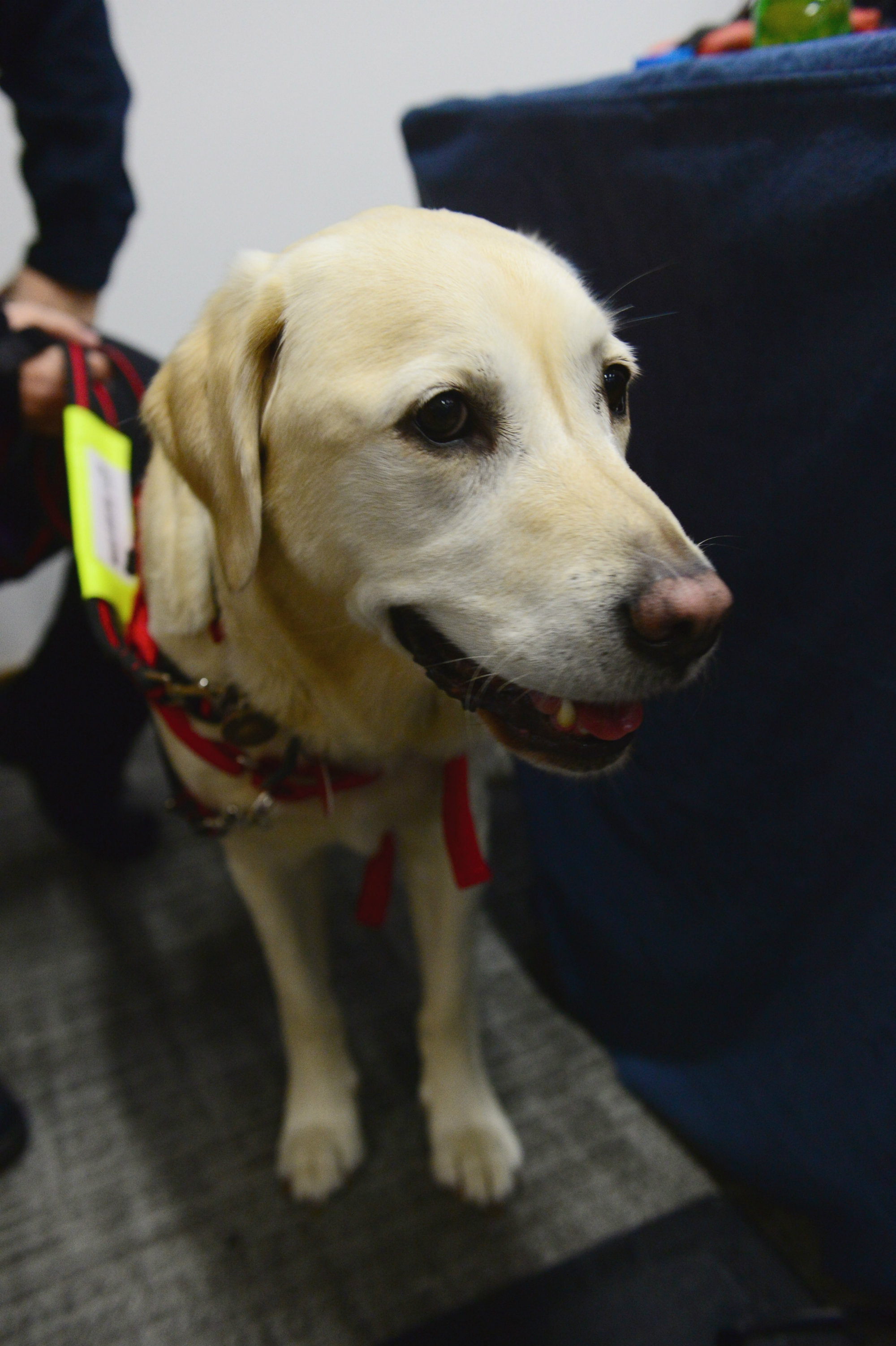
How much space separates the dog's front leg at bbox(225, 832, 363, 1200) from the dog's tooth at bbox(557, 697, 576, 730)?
511mm

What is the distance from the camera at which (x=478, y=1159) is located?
1.15m

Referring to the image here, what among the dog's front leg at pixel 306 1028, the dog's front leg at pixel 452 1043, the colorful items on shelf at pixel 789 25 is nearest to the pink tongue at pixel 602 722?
the dog's front leg at pixel 452 1043

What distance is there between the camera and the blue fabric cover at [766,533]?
75 cm

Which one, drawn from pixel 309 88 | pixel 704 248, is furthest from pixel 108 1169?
pixel 309 88

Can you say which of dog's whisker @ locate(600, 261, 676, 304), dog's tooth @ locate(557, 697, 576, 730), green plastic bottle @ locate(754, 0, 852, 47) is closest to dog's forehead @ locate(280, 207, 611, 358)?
dog's whisker @ locate(600, 261, 676, 304)

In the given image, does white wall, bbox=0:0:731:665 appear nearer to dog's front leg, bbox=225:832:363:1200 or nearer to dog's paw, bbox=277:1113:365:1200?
dog's front leg, bbox=225:832:363:1200

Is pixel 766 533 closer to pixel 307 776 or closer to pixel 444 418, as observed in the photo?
pixel 444 418

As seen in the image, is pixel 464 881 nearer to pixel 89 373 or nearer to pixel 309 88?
pixel 89 373

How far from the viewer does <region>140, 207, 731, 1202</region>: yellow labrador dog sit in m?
0.66

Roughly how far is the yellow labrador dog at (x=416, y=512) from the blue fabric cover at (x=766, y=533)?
14 centimetres

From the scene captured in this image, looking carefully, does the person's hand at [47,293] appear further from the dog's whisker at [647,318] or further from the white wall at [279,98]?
the dog's whisker at [647,318]

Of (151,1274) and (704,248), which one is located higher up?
(704,248)

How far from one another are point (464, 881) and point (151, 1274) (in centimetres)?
66

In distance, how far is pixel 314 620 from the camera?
819 mm
